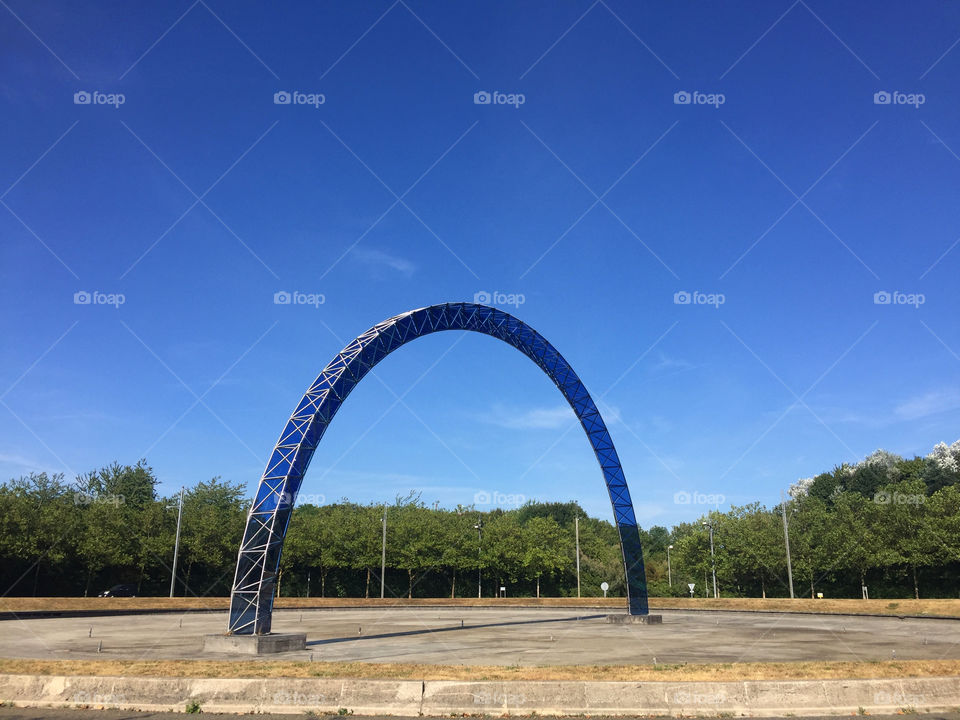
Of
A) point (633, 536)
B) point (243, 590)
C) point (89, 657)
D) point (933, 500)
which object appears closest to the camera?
point (89, 657)

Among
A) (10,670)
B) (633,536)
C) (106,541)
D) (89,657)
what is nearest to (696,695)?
(10,670)

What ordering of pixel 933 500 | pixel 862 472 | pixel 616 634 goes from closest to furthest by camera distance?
pixel 616 634 → pixel 933 500 → pixel 862 472

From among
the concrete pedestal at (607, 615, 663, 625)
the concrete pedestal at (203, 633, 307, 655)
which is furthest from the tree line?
the concrete pedestal at (203, 633, 307, 655)

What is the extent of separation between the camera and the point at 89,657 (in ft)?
56.1

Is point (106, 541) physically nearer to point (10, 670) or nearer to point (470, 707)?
point (10, 670)

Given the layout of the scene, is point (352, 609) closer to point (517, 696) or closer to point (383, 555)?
point (383, 555)

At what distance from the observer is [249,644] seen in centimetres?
1858

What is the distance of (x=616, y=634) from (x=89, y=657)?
1858 centimetres

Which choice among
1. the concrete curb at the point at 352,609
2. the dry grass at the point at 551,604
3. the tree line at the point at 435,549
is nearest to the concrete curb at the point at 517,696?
the concrete curb at the point at 352,609

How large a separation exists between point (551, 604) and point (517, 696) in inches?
1898

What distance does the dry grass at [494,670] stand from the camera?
12508 mm

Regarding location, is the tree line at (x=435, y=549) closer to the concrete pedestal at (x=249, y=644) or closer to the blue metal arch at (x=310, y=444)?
the blue metal arch at (x=310, y=444)

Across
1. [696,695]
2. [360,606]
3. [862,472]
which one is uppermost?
[862,472]

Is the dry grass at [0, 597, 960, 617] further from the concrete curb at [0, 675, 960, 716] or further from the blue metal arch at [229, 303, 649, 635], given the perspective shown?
the concrete curb at [0, 675, 960, 716]
